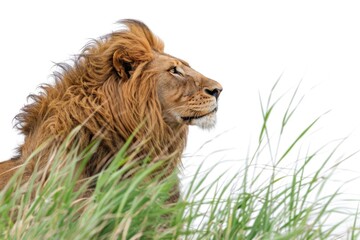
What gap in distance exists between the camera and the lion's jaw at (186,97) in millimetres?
7367

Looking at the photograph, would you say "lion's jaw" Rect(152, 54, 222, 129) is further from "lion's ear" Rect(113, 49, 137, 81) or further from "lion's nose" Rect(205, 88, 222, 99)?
"lion's ear" Rect(113, 49, 137, 81)

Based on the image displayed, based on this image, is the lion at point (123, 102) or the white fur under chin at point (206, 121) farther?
the white fur under chin at point (206, 121)

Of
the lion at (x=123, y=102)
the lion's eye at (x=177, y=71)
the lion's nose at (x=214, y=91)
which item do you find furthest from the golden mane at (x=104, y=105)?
the lion's nose at (x=214, y=91)

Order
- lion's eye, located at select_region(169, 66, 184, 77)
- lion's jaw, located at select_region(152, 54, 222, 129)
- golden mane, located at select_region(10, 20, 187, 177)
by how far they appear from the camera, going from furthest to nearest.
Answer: lion's eye, located at select_region(169, 66, 184, 77), lion's jaw, located at select_region(152, 54, 222, 129), golden mane, located at select_region(10, 20, 187, 177)

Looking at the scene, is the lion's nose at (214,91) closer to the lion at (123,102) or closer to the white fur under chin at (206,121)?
the lion at (123,102)

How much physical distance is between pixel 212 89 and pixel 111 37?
869 millimetres

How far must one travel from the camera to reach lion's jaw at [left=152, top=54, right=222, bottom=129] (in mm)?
7367

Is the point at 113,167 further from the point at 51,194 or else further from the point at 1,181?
the point at 1,181

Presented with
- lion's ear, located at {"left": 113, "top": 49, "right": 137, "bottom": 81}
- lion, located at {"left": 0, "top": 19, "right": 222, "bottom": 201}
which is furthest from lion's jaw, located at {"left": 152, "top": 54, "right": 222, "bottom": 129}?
lion's ear, located at {"left": 113, "top": 49, "right": 137, "bottom": 81}

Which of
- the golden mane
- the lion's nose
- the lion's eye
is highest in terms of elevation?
the lion's eye

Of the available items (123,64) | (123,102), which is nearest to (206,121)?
(123,102)

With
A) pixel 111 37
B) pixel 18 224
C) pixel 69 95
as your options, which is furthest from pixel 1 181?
pixel 18 224

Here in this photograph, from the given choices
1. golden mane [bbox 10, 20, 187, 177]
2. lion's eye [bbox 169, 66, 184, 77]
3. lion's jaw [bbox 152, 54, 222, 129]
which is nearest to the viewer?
golden mane [bbox 10, 20, 187, 177]

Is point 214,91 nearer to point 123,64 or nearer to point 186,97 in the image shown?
point 186,97
